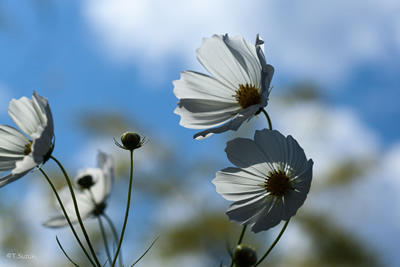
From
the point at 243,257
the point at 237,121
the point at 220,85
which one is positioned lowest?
the point at 243,257

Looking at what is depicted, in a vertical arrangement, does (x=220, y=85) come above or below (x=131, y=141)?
above

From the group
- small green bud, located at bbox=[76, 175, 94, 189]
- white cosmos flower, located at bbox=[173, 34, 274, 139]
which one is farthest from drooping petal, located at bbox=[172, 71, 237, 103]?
small green bud, located at bbox=[76, 175, 94, 189]

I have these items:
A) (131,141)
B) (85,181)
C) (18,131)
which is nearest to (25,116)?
(18,131)

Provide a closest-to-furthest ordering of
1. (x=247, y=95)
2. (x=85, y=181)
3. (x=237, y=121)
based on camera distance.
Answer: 1. (x=237, y=121)
2. (x=247, y=95)
3. (x=85, y=181)

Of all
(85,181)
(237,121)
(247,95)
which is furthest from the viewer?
(85,181)

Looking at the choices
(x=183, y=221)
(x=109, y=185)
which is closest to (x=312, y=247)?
(x=183, y=221)

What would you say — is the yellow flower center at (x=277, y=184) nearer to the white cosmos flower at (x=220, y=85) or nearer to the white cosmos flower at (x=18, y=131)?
the white cosmos flower at (x=220, y=85)

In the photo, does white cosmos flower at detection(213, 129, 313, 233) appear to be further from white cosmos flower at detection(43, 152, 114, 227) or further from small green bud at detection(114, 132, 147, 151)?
white cosmos flower at detection(43, 152, 114, 227)

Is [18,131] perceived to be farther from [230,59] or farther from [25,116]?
[230,59]
